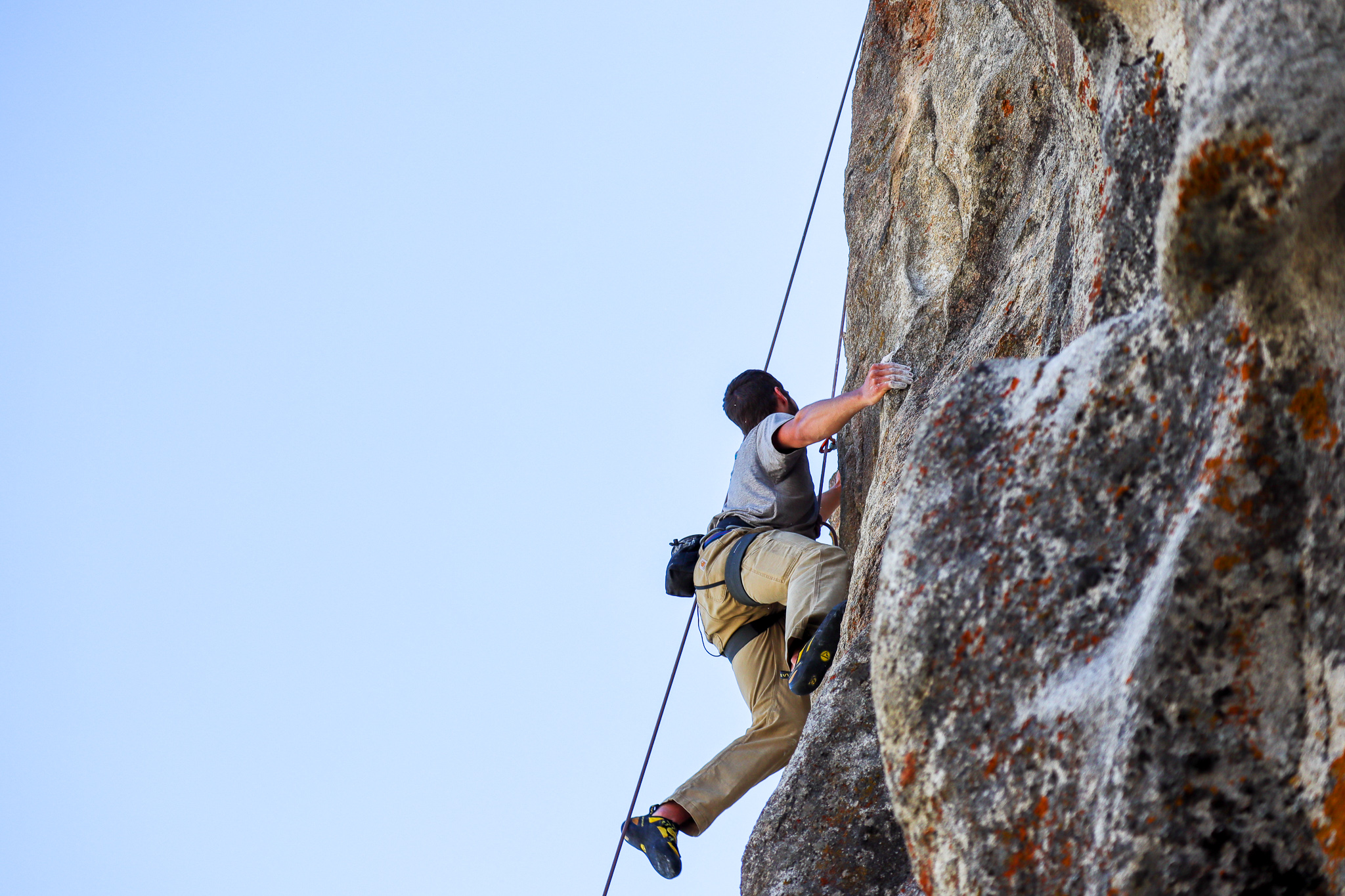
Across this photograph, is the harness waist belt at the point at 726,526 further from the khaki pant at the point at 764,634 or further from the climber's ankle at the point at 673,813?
the climber's ankle at the point at 673,813

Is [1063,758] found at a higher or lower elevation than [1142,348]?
lower

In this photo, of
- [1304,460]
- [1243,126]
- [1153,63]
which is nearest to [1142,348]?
[1304,460]

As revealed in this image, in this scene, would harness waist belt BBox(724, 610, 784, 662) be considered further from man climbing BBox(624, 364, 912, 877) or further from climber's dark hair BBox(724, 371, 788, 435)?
climber's dark hair BBox(724, 371, 788, 435)

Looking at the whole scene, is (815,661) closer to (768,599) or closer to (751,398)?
(768,599)

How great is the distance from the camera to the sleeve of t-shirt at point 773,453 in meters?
7.04

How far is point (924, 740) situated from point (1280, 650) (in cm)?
88

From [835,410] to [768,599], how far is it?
112 centimetres

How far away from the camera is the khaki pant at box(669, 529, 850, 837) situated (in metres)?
6.32

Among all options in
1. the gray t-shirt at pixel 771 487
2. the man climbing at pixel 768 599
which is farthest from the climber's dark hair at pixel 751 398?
the gray t-shirt at pixel 771 487

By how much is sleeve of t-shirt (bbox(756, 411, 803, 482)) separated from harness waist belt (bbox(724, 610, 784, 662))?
0.84m

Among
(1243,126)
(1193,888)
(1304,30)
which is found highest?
(1304,30)

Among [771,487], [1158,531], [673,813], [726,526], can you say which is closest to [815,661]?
[673,813]

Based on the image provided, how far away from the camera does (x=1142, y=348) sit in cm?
296

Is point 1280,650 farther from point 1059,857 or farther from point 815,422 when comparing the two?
point 815,422
